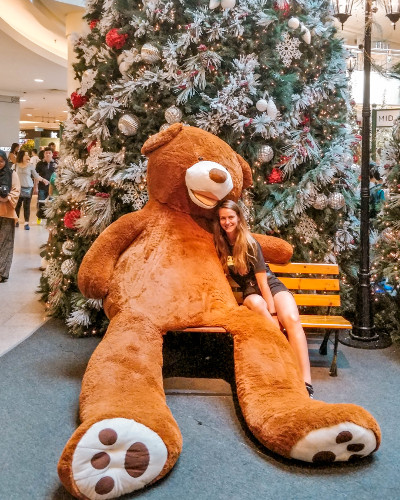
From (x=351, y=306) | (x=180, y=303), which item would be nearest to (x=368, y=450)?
(x=180, y=303)

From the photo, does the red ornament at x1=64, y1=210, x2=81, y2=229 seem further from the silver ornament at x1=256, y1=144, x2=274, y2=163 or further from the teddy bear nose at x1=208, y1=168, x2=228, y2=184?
the teddy bear nose at x1=208, y1=168, x2=228, y2=184

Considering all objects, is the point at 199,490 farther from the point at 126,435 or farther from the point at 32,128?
the point at 32,128

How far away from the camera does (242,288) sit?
4.22 m

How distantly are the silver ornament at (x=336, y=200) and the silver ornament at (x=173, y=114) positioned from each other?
1688mm

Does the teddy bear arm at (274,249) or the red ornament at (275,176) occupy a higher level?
the red ornament at (275,176)

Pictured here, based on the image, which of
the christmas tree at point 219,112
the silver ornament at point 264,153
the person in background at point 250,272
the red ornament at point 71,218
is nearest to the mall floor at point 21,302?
the christmas tree at point 219,112

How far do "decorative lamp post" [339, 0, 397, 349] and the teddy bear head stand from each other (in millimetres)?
1484

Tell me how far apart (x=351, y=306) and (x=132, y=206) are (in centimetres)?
251

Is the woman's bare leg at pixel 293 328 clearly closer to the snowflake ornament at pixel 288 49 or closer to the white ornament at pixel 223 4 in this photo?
the snowflake ornament at pixel 288 49

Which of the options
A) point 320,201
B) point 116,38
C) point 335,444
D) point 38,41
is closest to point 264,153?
point 320,201

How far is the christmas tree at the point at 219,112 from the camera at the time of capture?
4859 millimetres

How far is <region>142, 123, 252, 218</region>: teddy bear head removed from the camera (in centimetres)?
393

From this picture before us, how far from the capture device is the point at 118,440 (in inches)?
96.3

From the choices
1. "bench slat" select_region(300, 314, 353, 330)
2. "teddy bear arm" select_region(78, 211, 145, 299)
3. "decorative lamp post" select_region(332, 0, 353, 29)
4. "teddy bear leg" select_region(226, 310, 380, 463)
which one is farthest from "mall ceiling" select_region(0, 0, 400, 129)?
"teddy bear leg" select_region(226, 310, 380, 463)
